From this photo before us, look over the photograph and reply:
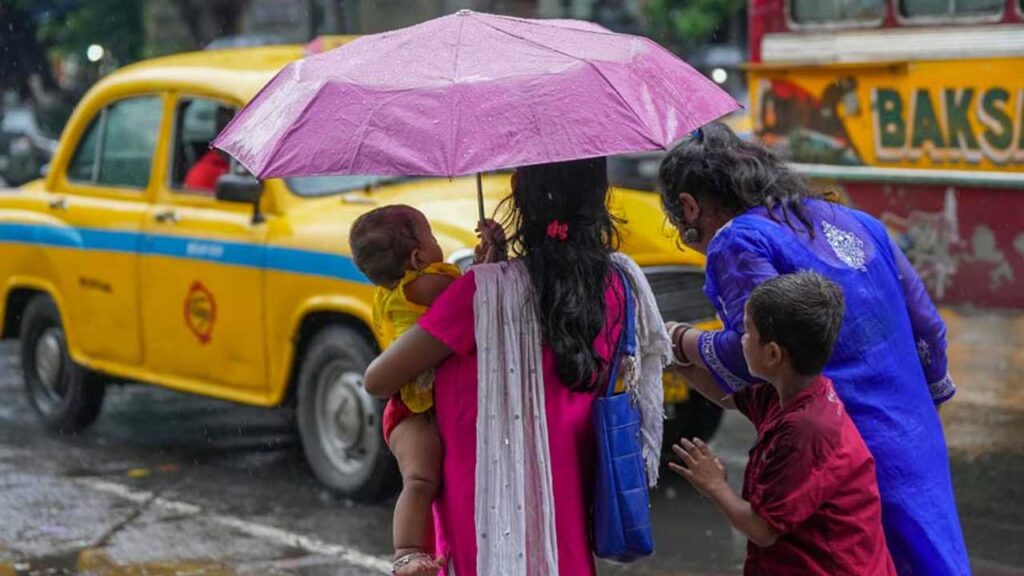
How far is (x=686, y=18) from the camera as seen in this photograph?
1053 inches

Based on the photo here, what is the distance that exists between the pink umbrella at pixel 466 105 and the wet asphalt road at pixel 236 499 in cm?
303

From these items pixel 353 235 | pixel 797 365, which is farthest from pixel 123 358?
pixel 797 365

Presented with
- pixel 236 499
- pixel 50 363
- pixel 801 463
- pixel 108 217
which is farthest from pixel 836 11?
pixel 801 463

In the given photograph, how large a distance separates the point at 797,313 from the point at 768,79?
6.81 meters

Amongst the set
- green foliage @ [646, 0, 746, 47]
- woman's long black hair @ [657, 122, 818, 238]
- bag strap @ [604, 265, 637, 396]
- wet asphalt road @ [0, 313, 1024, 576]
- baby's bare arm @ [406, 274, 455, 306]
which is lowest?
Answer: wet asphalt road @ [0, 313, 1024, 576]

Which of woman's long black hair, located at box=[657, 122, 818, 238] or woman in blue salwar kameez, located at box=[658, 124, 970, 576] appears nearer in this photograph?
woman in blue salwar kameez, located at box=[658, 124, 970, 576]

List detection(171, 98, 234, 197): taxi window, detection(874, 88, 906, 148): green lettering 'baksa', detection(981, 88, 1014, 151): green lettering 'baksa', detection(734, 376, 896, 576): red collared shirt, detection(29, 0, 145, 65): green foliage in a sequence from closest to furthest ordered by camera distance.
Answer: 1. detection(734, 376, 896, 576): red collared shirt
2. detection(171, 98, 234, 197): taxi window
3. detection(981, 88, 1014, 151): green lettering 'baksa'
4. detection(874, 88, 906, 148): green lettering 'baksa'
5. detection(29, 0, 145, 65): green foliage

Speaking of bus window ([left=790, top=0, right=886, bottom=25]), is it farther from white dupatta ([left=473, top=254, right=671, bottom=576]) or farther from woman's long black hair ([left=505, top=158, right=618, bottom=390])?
white dupatta ([left=473, top=254, right=671, bottom=576])

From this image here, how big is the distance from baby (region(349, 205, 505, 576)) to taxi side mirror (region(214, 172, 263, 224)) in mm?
3823

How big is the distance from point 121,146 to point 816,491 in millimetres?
5982

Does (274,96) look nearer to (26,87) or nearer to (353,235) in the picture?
(353,235)

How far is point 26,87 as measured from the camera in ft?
124

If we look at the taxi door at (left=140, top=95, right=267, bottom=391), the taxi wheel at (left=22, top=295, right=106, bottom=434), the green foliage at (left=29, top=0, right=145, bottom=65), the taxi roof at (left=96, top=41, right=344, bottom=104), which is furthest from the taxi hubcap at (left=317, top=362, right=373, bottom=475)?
the green foliage at (left=29, top=0, right=145, bottom=65)

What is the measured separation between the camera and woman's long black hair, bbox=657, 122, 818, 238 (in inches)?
137
